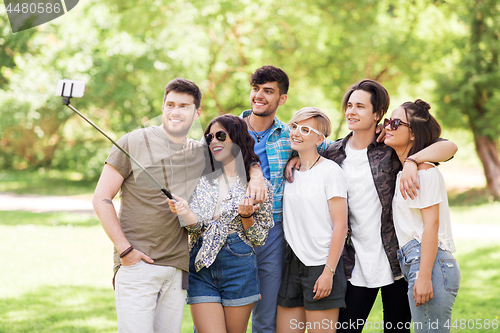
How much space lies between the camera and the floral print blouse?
9.69 feet

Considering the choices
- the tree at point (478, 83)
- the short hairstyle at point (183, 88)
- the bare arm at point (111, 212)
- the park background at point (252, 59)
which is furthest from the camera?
the park background at point (252, 59)

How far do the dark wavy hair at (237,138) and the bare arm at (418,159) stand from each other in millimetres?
1014

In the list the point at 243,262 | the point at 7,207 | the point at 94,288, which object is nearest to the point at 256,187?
the point at 243,262

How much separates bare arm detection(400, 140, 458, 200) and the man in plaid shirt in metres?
0.81

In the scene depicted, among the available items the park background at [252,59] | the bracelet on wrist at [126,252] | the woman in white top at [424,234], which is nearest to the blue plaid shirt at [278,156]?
the woman in white top at [424,234]

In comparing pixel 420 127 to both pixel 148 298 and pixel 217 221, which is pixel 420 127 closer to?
pixel 217 221

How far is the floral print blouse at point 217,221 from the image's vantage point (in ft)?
9.69

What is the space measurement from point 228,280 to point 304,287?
550 mm

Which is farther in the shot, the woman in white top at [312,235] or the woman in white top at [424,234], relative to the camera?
the woman in white top at [312,235]

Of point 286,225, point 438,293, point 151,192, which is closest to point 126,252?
point 151,192

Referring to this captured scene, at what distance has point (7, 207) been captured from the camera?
14.4 meters

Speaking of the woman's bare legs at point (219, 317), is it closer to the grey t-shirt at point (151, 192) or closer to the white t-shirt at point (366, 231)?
the grey t-shirt at point (151, 192)

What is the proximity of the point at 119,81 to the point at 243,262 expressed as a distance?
14015 millimetres

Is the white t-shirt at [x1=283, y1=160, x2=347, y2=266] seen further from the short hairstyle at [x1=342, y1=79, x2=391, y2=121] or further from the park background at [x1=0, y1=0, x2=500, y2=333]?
the park background at [x1=0, y1=0, x2=500, y2=333]
